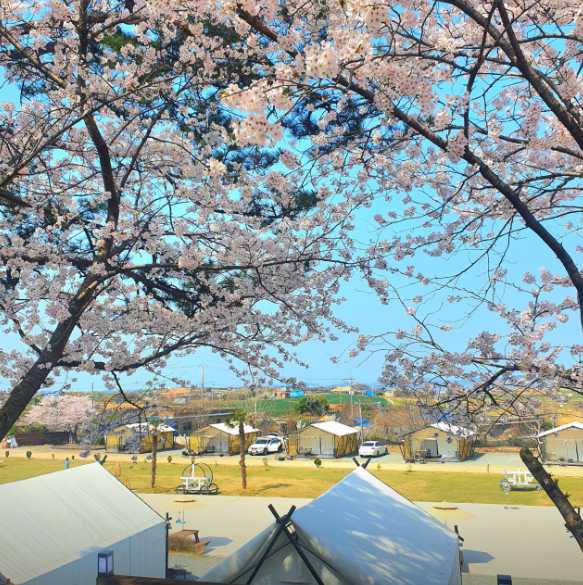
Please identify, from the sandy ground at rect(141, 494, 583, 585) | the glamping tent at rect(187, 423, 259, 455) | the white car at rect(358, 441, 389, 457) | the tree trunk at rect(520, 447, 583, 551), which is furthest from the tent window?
the glamping tent at rect(187, 423, 259, 455)

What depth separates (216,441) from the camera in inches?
1356

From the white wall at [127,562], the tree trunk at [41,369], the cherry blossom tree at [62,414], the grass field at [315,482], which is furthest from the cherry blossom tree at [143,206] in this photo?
the cherry blossom tree at [62,414]

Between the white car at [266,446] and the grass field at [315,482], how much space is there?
16.8 ft

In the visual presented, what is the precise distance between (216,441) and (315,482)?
1487 centimetres

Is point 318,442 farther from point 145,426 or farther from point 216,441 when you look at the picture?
point 145,426

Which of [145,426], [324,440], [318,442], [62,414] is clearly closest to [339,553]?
[145,426]

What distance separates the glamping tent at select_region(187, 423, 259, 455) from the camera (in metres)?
33.6

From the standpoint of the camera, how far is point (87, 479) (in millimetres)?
8414

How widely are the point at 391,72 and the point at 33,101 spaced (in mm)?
3704

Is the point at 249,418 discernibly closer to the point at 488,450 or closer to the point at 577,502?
the point at 488,450

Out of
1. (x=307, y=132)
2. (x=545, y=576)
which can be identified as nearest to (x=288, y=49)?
→ (x=307, y=132)

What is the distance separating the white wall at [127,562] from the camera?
6.17 metres

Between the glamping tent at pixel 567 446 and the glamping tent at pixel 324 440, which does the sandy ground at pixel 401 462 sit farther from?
the glamping tent at pixel 567 446

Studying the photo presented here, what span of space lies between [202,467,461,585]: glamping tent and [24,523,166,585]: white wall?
206cm
